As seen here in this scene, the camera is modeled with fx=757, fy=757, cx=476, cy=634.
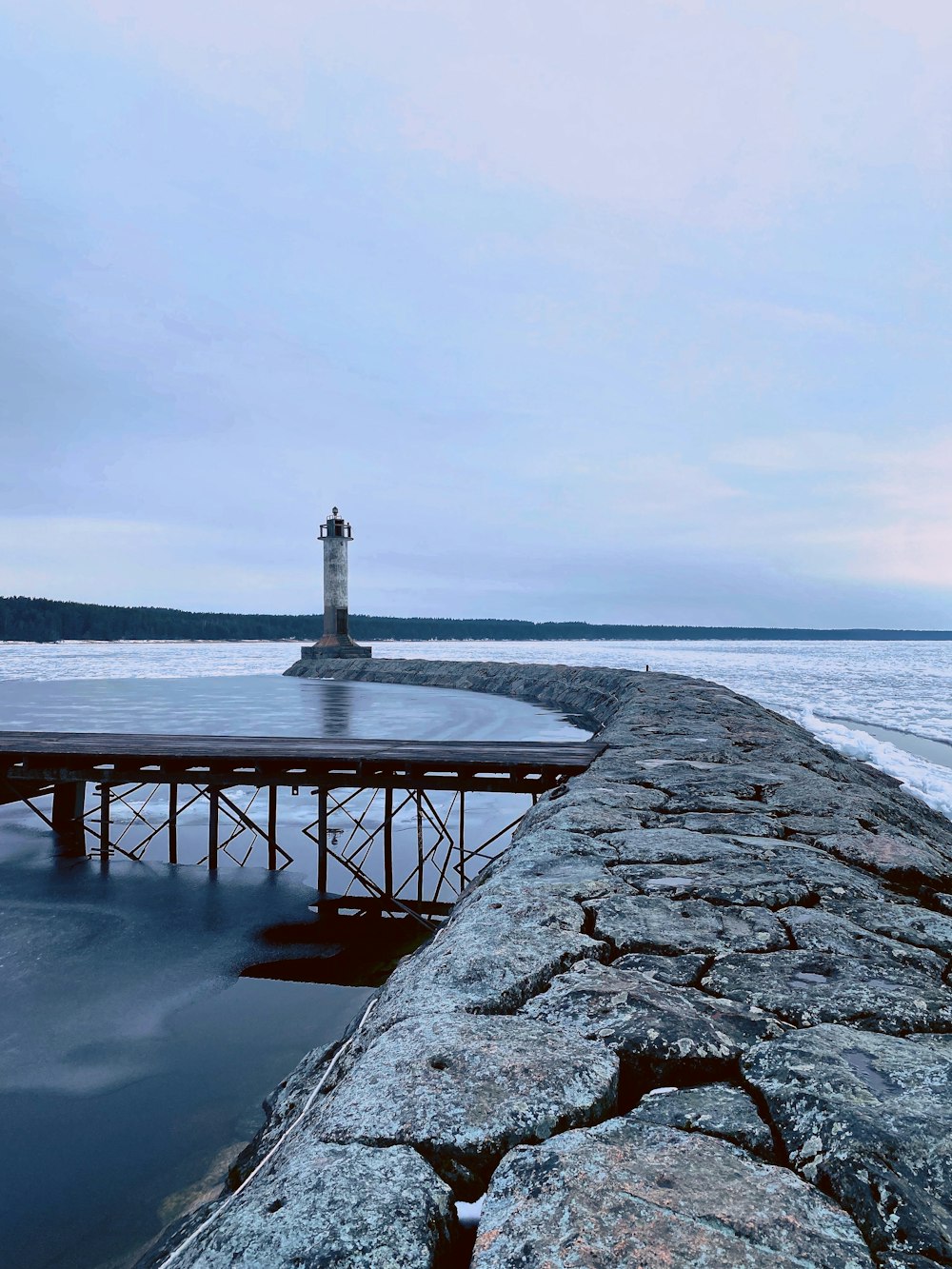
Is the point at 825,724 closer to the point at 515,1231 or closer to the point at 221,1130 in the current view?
the point at 221,1130

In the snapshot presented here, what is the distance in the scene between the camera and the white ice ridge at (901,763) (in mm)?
11320

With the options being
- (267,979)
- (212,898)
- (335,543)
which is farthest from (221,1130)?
(335,543)

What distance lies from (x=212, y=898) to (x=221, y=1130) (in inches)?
173

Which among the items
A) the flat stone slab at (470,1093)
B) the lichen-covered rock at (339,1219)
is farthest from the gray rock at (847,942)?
the lichen-covered rock at (339,1219)

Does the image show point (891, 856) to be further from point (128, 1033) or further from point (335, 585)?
point (335, 585)

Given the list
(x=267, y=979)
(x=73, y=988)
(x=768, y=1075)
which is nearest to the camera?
(x=768, y=1075)

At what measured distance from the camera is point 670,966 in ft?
8.35

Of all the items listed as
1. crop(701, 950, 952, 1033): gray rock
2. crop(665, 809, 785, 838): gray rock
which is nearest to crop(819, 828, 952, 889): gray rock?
crop(665, 809, 785, 838): gray rock

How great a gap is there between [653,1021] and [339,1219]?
3.25 feet

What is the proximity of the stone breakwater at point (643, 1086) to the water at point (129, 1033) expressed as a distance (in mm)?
1053

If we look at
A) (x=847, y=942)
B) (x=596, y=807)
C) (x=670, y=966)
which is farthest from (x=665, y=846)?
(x=670, y=966)

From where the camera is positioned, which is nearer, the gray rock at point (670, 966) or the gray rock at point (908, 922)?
the gray rock at point (670, 966)

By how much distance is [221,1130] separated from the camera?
4.30 metres

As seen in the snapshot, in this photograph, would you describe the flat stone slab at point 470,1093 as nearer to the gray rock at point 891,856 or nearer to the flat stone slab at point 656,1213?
the flat stone slab at point 656,1213
